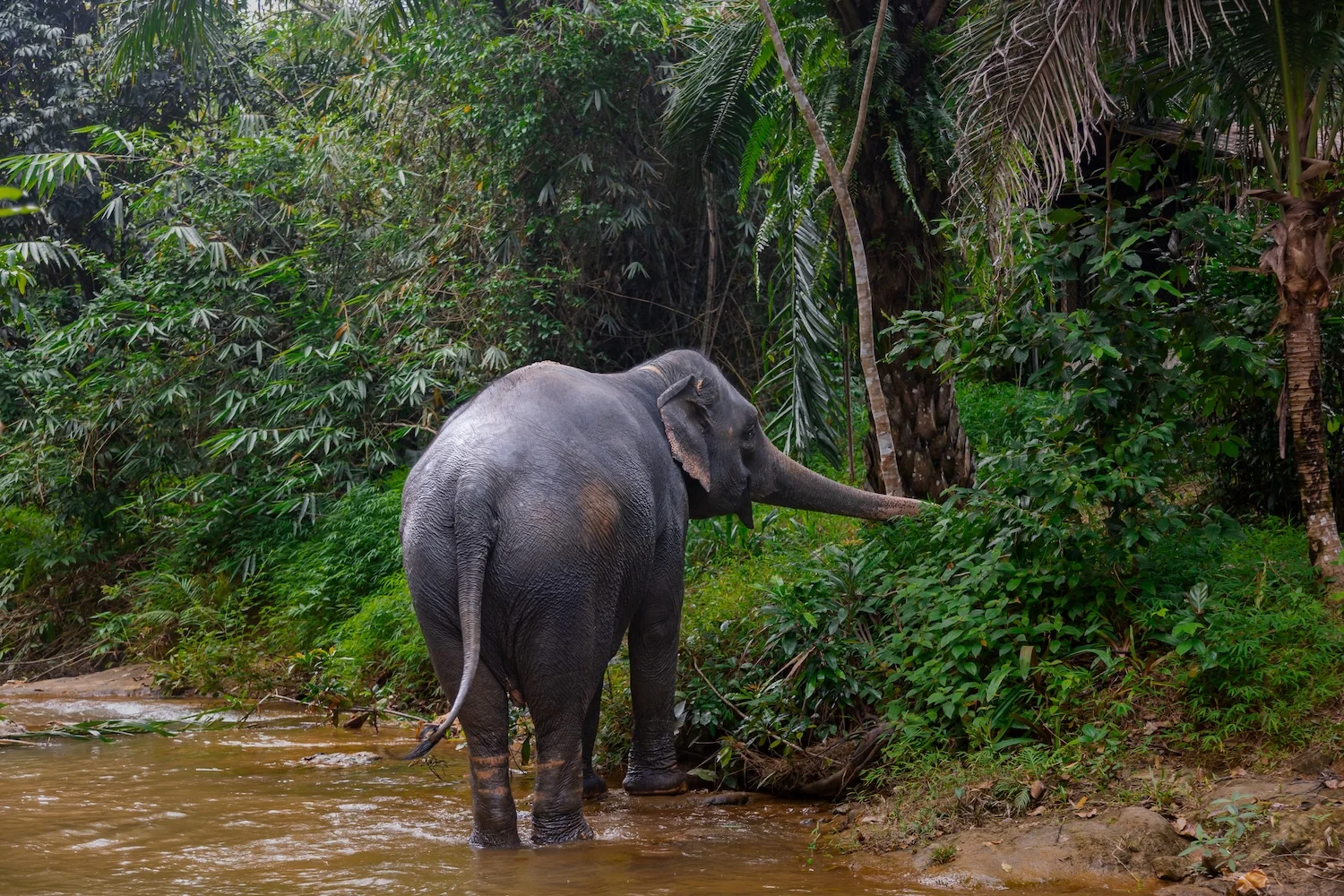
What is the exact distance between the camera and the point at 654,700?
5.83m

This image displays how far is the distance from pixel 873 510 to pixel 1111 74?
252cm

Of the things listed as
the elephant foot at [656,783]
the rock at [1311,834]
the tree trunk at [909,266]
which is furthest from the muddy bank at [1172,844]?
the tree trunk at [909,266]

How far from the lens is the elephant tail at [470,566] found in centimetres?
446

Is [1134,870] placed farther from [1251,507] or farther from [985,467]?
[1251,507]

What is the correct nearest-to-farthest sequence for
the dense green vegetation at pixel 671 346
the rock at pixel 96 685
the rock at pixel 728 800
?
the dense green vegetation at pixel 671 346 → the rock at pixel 728 800 → the rock at pixel 96 685

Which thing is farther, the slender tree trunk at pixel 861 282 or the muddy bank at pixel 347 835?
the slender tree trunk at pixel 861 282

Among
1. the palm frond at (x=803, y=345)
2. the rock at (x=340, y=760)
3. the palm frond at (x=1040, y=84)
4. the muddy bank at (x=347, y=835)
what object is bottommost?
the rock at (x=340, y=760)

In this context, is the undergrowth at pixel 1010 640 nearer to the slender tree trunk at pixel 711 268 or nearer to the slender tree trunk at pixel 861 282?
the slender tree trunk at pixel 861 282

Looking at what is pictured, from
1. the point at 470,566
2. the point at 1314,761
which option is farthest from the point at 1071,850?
the point at 470,566

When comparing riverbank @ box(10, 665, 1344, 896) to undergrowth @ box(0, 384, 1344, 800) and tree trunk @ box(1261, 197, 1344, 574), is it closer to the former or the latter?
undergrowth @ box(0, 384, 1344, 800)

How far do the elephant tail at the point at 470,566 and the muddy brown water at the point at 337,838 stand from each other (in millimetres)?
555

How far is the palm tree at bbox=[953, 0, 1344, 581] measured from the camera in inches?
206

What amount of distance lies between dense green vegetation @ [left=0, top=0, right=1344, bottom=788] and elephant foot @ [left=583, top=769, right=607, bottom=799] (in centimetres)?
61

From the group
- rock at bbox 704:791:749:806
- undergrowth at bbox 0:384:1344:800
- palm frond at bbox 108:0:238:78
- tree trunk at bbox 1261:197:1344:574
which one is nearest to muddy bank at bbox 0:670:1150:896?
rock at bbox 704:791:749:806
